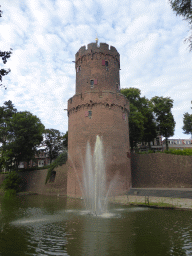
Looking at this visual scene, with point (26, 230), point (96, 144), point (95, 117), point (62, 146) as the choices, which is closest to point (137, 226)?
point (26, 230)

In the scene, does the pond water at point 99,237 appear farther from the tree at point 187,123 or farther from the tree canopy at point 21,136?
the tree at point 187,123

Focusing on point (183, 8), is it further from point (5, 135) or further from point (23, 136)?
point (5, 135)

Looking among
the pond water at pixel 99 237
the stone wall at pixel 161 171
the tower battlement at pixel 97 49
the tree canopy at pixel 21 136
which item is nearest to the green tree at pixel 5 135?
the tree canopy at pixel 21 136

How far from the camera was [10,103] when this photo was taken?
1807 inches

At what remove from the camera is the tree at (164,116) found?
3666 cm

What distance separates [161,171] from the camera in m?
26.2

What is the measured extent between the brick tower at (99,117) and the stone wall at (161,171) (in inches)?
134

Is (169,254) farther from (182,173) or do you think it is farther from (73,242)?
(182,173)

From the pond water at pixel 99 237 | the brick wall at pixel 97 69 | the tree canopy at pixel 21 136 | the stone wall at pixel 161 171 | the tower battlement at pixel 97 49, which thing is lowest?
the pond water at pixel 99 237

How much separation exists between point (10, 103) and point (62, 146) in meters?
15.1

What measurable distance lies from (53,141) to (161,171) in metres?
26.9

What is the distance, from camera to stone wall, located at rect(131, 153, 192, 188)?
2516cm

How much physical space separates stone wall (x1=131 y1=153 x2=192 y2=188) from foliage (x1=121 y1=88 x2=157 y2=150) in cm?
566

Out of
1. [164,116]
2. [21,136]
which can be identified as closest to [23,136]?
[21,136]
